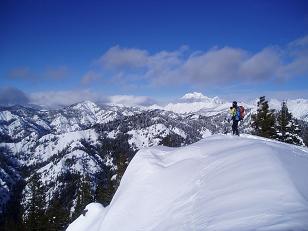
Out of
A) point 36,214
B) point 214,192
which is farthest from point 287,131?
point 214,192

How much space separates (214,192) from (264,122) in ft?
134

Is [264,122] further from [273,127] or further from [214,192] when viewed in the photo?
[214,192]

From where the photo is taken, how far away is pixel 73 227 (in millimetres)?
25500

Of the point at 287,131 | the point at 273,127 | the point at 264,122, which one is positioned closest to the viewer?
the point at 264,122

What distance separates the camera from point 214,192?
13062mm

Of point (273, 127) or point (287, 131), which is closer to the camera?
point (287, 131)

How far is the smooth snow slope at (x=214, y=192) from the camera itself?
9445mm

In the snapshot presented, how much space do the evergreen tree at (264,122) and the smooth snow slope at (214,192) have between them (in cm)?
3098

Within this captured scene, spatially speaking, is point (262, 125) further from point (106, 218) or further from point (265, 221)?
point (265, 221)

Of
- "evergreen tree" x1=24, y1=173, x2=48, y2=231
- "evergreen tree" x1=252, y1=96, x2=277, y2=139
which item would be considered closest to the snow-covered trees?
"evergreen tree" x1=252, y1=96, x2=277, y2=139

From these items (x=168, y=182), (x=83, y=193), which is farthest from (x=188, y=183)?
(x=83, y=193)

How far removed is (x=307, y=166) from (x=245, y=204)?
6.04m

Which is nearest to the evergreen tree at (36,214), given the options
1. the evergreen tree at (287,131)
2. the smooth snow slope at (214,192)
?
the smooth snow slope at (214,192)

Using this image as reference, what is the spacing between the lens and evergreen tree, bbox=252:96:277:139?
167ft
